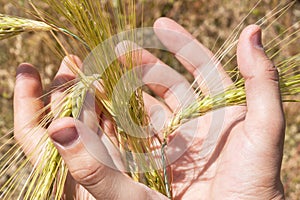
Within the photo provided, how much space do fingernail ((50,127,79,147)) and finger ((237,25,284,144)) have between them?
1.29 ft

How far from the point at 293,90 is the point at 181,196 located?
434 millimetres

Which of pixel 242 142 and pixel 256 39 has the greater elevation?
pixel 256 39

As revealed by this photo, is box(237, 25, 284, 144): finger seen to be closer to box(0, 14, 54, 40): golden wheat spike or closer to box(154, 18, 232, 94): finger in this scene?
box(154, 18, 232, 94): finger

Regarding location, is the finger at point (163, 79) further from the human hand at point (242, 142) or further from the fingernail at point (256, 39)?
the fingernail at point (256, 39)

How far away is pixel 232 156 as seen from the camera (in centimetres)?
106

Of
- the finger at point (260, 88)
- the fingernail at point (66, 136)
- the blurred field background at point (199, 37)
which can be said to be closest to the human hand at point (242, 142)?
the finger at point (260, 88)

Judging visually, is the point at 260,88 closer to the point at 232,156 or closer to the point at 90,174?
the point at 232,156

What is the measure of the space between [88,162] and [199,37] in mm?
1588

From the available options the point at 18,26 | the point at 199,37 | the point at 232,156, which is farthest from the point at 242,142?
the point at 199,37

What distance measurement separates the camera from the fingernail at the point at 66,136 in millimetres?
859

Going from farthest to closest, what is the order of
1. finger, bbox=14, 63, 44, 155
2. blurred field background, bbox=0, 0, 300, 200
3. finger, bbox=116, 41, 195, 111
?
blurred field background, bbox=0, 0, 300, 200, finger, bbox=116, 41, 195, 111, finger, bbox=14, 63, 44, 155

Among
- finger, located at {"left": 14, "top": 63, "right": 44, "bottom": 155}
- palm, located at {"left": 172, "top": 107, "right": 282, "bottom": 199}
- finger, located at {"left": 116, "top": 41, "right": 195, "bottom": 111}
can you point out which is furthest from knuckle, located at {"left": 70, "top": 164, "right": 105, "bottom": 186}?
finger, located at {"left": 116, "top": 41, "right": 195, "bottom": 111}

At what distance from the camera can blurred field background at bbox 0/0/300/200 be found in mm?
2062

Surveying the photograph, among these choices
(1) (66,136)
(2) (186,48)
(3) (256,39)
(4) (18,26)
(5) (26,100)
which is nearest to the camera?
(1) (66,136)
